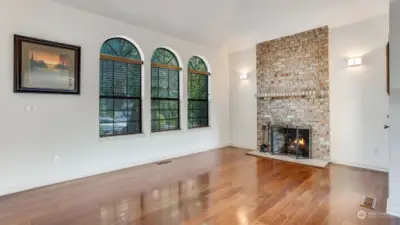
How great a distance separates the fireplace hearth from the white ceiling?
2.33 meters

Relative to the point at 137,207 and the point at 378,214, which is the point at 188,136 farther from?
the point at 378,214

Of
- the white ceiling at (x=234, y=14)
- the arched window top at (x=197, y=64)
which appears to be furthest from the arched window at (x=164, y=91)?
the white ceiling at (x=234, y=14)

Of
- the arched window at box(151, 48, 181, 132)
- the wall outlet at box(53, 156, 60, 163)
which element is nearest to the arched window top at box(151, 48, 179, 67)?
the arched window at box(151, 48, 181, 132)

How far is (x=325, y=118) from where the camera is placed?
5.02 meters

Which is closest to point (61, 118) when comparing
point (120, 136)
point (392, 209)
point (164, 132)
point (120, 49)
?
A: point (120, 136)

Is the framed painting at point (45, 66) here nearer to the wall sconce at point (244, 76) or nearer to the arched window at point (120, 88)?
the arched window at point (120, 88)

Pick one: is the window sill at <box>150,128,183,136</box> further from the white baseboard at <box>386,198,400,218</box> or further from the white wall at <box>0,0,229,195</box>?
the white baseboard at <box>386,198,400,218</box>

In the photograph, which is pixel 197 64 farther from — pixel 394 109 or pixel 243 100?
pixel 394 109

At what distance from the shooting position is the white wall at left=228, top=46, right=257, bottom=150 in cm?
645

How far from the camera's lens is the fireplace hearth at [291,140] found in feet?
17.3

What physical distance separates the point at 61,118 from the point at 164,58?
2.68 m

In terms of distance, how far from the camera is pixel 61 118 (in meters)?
3.79

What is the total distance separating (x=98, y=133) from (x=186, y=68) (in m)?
2.75

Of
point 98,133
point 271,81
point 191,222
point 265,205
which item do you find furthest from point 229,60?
point 191,222
